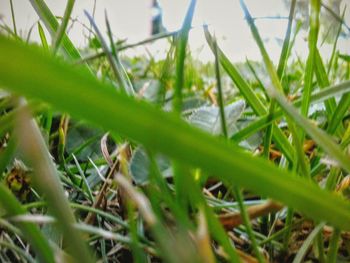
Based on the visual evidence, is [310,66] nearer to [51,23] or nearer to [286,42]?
[286,42]

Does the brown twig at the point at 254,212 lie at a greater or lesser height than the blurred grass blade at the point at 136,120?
lesser

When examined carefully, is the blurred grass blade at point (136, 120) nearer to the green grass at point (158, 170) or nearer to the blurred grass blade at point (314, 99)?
the green grass at point (158, 170)

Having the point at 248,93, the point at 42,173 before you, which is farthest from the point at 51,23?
the point at 42,173

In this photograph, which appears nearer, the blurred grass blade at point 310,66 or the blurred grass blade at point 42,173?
the blurred grass blade at point 42,173

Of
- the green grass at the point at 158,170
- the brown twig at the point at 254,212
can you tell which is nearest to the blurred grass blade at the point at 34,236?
the green grass at the point at 158,170

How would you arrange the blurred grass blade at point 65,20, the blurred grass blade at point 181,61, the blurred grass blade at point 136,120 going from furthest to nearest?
1. the blurred grass blade at point 65,20
2. the blurred grass blade at point 181,61
3. the blurred grass blade at point 136,120

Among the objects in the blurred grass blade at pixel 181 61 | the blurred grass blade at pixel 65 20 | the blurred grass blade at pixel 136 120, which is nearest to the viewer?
the blurred grass blade at pixel 136 120

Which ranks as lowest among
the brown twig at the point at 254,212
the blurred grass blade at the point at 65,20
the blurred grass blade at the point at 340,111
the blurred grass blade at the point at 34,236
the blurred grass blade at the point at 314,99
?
the brown twig at the point at 254,212

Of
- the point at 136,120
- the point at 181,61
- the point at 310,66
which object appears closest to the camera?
the point at 136,120
